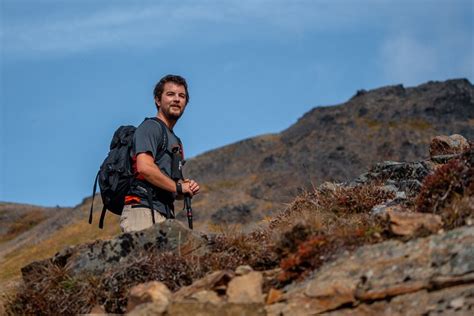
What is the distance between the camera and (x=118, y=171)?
918 cm

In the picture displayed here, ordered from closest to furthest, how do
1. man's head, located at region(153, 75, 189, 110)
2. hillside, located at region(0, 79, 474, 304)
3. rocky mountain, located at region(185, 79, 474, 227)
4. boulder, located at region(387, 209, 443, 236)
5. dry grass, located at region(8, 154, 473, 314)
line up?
boulder, located at region(387, 209, 443, 236) → dry grass, located at region(8, 154, 473, 314) → man's head, located at region(153, 75, 189, 110) → hillside, located at region(0, 79, 474, 304) → rocky mountain, located at region(185, 79, 474, 227)

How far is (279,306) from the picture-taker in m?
7.04

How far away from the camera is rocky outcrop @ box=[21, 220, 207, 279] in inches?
332

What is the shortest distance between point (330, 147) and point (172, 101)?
56.3 m

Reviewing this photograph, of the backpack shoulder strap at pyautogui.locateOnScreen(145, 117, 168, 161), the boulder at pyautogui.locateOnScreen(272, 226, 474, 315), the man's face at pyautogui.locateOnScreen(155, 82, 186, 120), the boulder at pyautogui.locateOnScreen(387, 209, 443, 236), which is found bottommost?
the boulder at pyautogui.locateOnScreen(272, 226, 474, 315)

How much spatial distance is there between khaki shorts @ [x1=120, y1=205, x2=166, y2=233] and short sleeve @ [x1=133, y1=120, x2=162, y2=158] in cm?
78

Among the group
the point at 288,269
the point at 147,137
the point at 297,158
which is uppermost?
the point at 297,158

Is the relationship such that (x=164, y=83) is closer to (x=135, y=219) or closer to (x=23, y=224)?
(x=135, y=219)

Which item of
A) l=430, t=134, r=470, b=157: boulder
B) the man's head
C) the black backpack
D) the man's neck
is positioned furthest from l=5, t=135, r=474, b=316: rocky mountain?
l=430, t=134, r=470, b=157: boulder

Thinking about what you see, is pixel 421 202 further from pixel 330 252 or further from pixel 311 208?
pixel 311 208

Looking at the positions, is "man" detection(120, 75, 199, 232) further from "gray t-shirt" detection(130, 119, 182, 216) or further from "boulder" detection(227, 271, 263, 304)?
"boulder" detection(227, 271, 263, 304)

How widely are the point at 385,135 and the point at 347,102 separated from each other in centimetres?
1622

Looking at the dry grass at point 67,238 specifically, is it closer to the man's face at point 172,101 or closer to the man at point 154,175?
the man's face at point 172,101

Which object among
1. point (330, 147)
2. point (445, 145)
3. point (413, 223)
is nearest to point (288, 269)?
point (413, 223)
